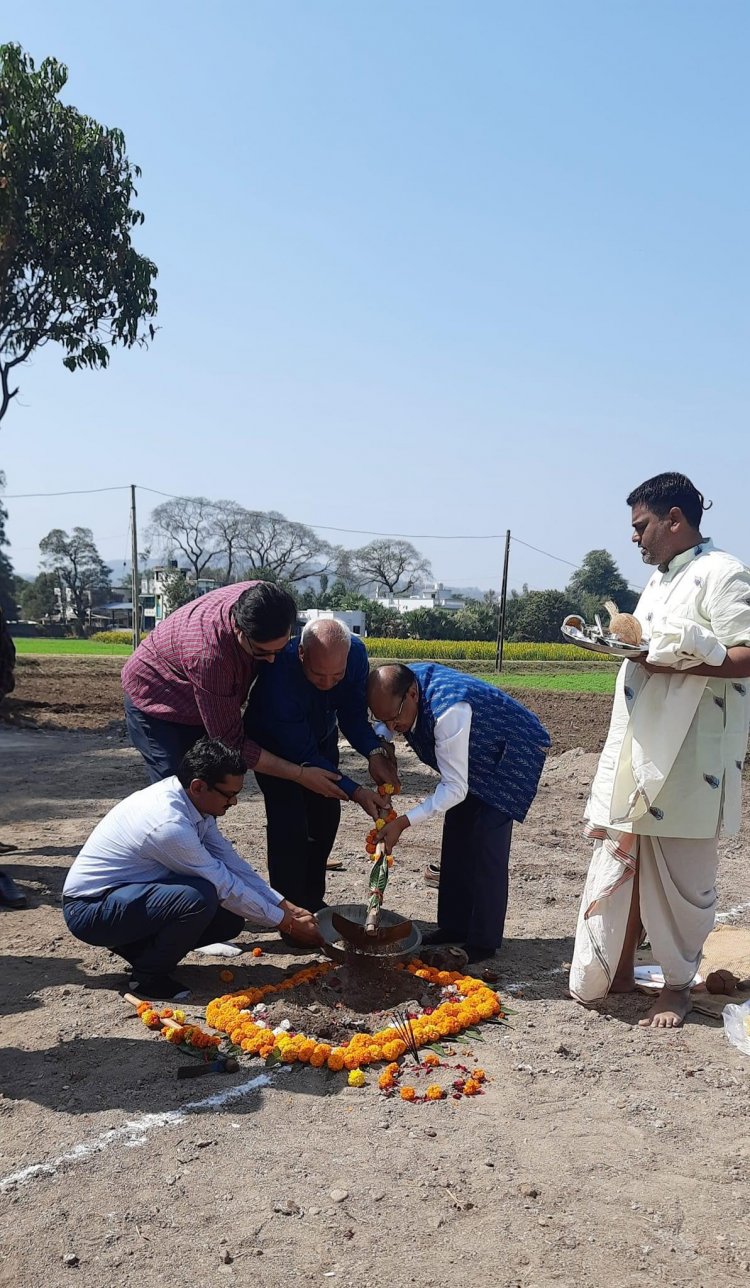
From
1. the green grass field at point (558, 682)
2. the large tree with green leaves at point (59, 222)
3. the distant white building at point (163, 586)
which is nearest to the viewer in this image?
the large tree with green leaves at point (59, 222)

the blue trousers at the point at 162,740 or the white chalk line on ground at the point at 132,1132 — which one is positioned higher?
the blue trousers at the point at 162,740

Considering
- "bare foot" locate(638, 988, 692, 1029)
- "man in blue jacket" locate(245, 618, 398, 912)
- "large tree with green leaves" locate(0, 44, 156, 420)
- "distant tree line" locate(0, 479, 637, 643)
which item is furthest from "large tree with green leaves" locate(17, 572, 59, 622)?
"bare foot" locate(638, 988, 692, 1029)

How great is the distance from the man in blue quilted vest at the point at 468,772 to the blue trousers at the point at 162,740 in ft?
3.53

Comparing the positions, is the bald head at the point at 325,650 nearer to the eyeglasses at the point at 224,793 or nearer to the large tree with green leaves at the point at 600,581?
the eyeglasses at the point at 224,793

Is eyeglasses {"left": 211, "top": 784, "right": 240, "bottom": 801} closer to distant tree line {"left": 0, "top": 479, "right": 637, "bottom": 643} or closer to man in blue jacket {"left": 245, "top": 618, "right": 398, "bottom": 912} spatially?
man in blue jacket {"left": 245, "top": 618, "right": 398, "bottom": 912}

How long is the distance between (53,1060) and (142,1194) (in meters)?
1.12

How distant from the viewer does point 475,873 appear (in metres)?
5.15

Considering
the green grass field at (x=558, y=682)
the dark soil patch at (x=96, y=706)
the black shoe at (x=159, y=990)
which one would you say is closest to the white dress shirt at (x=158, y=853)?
the black shoe at (x=159, y=990)

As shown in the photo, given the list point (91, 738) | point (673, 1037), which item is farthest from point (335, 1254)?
point (91, 738)

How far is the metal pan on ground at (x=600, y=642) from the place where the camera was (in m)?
4.20

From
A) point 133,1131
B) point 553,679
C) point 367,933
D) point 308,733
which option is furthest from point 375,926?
point 553,679

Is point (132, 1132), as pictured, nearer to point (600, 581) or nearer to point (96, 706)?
point (96, 706)

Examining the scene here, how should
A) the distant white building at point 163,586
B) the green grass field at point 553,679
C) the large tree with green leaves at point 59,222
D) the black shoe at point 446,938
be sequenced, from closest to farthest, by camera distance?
the black shoe at point 446,938, the large tree with green leaves at point 59,222, the green grass field at point 553,679, the distant white building at point 163,586

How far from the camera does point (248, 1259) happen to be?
2.73 meters
